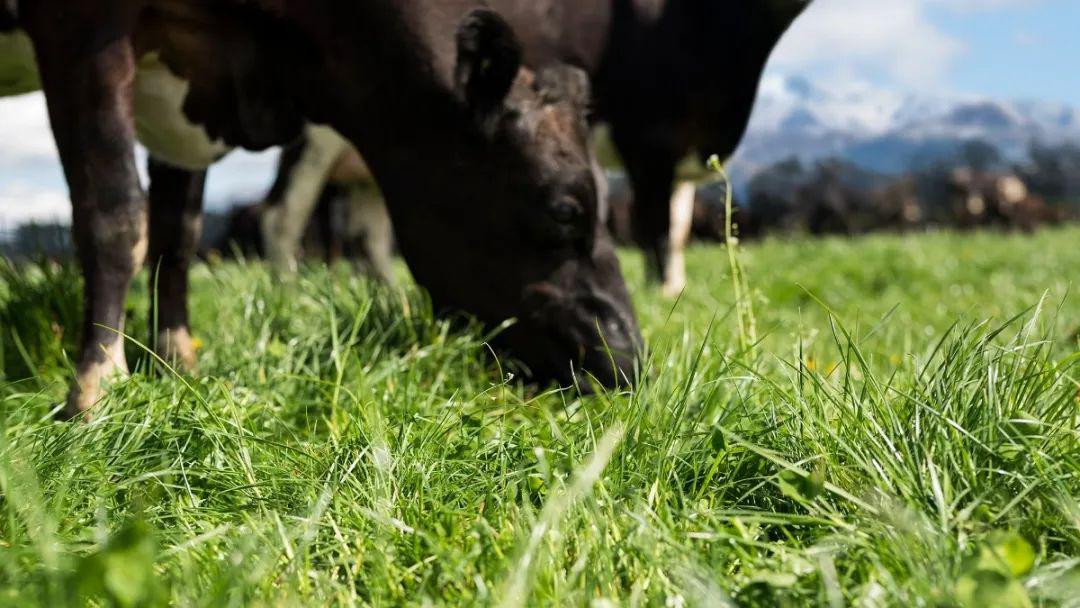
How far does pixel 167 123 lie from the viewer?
120 inches

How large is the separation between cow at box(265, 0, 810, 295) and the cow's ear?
2350 millimetres

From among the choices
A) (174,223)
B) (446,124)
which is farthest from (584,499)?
(174,223)

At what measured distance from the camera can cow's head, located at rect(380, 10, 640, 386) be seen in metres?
2.82

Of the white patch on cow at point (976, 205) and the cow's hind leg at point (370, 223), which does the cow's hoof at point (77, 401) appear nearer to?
the cow's hind leg at point (370, 223)

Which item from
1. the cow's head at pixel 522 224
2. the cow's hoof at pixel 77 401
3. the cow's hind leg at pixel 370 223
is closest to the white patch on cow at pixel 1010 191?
the cow's hind leg at pixel 370 223

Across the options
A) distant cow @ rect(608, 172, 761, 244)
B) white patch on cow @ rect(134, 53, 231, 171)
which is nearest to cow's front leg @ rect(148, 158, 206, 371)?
white patch on cow @ rect(134, 53, 231, 171)

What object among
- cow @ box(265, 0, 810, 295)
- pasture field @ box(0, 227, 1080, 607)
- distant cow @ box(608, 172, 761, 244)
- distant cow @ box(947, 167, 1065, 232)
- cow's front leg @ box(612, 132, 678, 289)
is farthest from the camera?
distant cow @ box(947, 167, 1065, 232)

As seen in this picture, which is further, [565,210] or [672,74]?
[672,74]

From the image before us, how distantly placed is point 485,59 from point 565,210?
543mm

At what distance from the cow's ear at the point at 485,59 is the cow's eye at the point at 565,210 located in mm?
357

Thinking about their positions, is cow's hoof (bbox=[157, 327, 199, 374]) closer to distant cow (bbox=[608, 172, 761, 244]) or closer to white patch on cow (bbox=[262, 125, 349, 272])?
white patch on cow (bbox=[262, 125, 349, 272])

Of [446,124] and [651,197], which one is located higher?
[446,124]

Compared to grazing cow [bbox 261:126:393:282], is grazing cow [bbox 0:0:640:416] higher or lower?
higher

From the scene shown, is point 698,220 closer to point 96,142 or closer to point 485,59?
point 485,59
